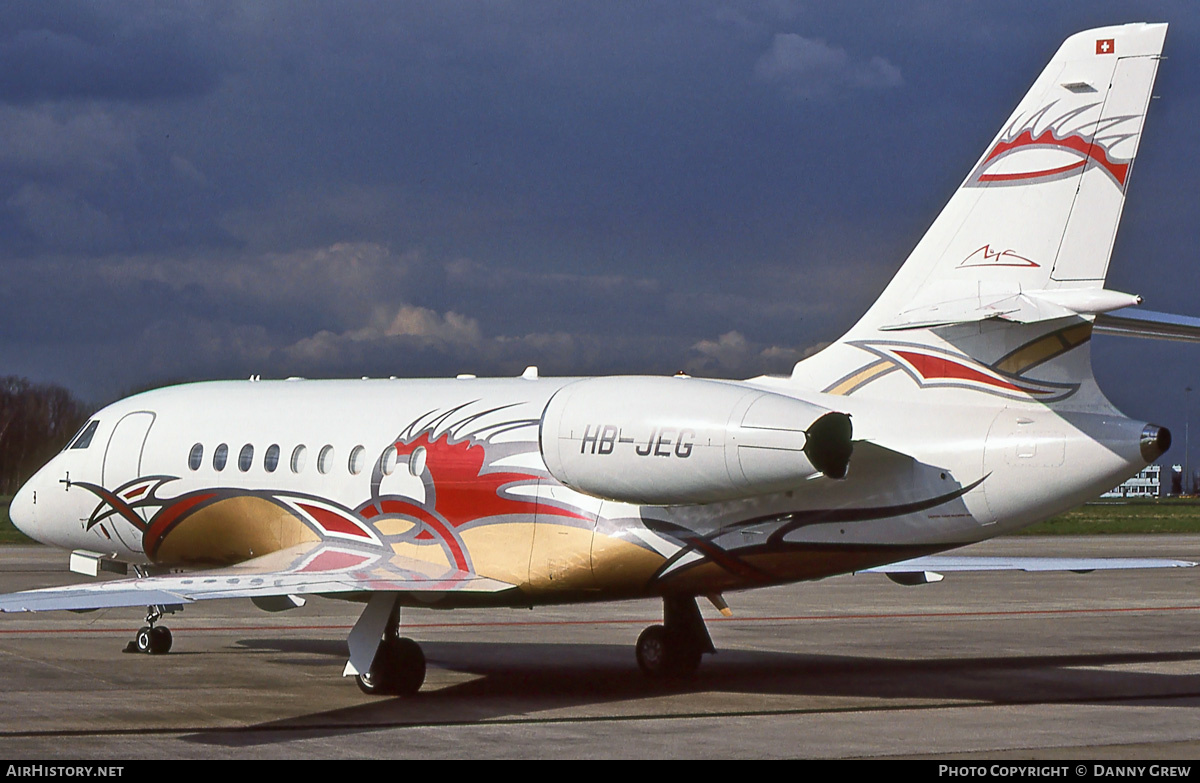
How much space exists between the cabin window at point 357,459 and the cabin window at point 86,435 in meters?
5.14

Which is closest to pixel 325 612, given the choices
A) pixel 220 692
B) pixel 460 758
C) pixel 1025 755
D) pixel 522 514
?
pixel 220 692

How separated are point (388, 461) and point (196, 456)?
335 cm

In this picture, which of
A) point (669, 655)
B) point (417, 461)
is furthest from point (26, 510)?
point (669, 655)

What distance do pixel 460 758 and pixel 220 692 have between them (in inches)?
209

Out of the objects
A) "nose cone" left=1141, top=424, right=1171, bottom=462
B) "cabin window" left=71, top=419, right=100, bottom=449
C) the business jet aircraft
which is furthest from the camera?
"cabin window" left=71, top=419, right=100, bottom=449

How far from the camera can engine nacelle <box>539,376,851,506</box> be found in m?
13.2

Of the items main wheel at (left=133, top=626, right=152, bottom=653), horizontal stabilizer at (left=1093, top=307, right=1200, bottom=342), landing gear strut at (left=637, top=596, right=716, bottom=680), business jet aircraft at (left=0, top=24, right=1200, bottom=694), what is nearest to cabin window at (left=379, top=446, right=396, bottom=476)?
business jet aircraft at (left=0, top=24, right=1200, bottom=694)

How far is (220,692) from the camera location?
16438 millimetres

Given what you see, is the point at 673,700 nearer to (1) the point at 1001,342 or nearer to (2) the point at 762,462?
(2) the point at 762,462

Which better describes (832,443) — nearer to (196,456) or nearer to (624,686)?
(624,686)

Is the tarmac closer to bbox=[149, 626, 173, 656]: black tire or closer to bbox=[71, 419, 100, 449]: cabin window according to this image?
bbox=[149, 626, 173, 656]: black tire

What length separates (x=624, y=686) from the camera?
1717cm

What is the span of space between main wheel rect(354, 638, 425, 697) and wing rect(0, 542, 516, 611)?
0.85m

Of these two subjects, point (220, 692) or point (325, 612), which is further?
point (325, 612)
